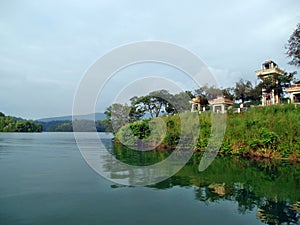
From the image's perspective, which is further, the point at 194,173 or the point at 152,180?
the point at 194,173

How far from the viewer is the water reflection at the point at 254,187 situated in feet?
13.1

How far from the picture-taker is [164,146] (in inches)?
613

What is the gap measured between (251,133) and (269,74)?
801cm

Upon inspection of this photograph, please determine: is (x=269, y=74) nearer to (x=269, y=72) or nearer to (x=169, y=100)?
(x=269, y=72)

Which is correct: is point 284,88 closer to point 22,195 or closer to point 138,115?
point 138,115

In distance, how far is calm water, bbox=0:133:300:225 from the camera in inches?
142

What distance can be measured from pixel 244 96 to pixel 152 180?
14.4 metres

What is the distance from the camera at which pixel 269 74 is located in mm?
17281

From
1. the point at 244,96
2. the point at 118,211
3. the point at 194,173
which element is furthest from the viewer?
the point at 244,96

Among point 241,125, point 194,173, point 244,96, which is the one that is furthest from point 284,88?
point 194,173

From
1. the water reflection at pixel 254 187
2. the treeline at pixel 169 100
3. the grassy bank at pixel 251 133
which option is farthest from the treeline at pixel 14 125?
the water reflection at pixel 254 187

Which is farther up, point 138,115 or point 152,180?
point 138,115

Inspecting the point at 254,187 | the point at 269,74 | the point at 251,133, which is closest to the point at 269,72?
the point at 269,74

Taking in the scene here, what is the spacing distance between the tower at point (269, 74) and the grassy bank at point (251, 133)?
4.60m
